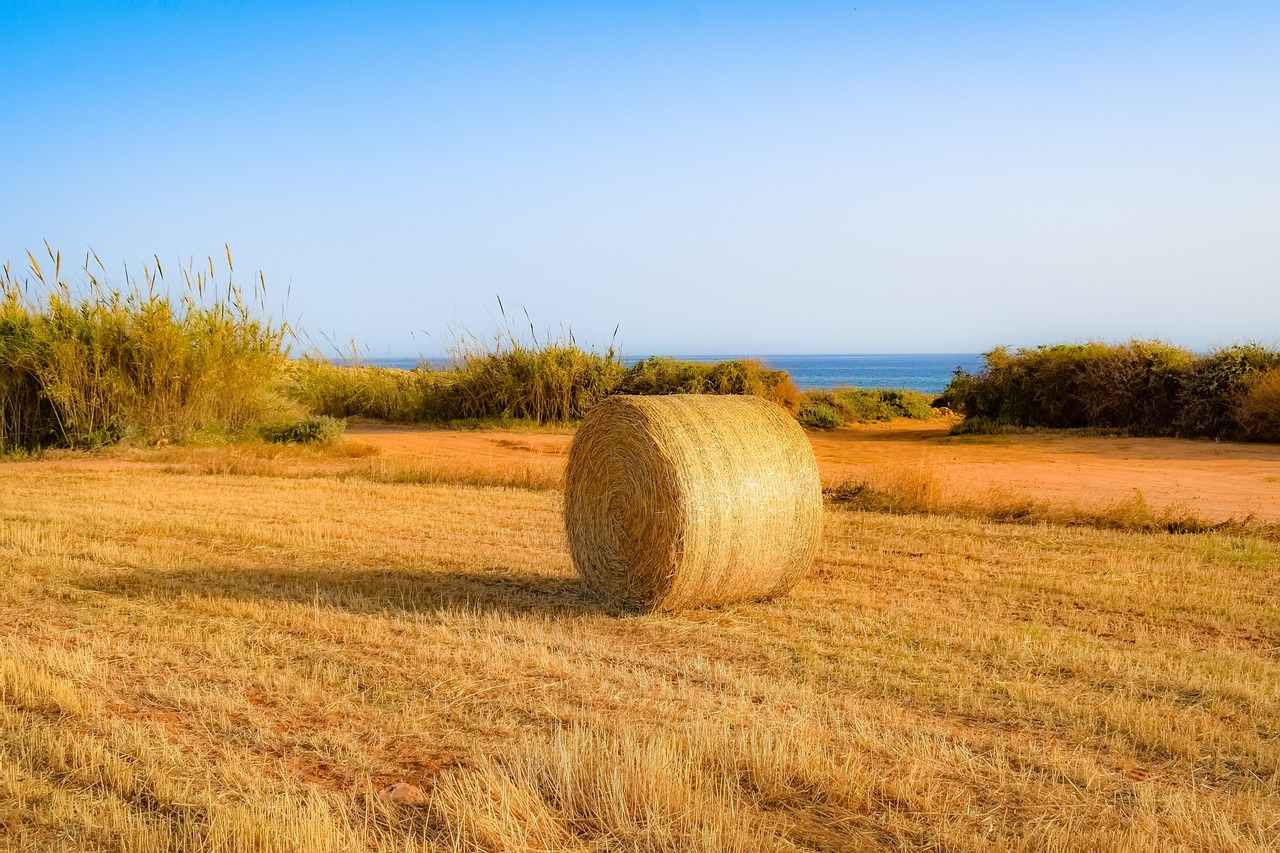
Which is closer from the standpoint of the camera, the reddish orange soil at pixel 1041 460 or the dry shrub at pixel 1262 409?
the reddish orange soil at pixel 1041 460

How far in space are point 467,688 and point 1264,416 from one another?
18.2 metres

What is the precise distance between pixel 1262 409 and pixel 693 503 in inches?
629

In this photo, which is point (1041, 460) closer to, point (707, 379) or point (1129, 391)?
point (1129, 391)

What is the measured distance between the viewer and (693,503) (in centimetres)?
690

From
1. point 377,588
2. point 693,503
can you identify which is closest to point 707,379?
point 377,588

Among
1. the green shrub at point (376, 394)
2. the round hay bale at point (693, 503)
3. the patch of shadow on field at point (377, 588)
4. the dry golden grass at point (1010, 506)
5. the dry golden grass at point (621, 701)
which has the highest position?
the green shrub at point (376, 394)

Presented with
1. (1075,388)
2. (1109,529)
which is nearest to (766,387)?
(1075,388)

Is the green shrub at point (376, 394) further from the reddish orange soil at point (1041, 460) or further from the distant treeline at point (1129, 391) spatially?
the distant treeline at point (1129, 391)

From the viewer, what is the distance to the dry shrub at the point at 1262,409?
18.8 m

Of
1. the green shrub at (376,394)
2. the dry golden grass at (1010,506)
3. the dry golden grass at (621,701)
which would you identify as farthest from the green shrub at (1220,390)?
the green shrub at (376,394)

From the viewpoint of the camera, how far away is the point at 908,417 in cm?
2953

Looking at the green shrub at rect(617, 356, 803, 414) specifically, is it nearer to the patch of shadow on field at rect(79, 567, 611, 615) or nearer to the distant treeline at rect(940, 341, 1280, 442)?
the distant treeline at rect(940, 341, 1280, 442)

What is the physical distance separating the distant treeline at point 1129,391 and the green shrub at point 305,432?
12814 mm

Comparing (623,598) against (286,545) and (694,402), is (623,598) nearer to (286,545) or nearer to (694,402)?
(694,402)
